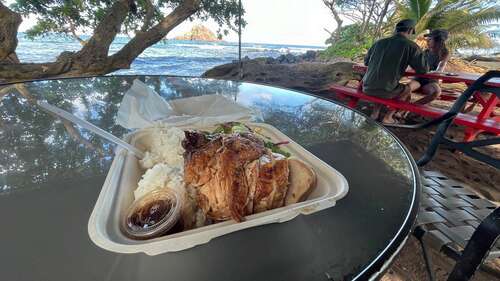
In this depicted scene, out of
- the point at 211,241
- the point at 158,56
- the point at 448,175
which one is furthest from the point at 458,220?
the point at 158,56

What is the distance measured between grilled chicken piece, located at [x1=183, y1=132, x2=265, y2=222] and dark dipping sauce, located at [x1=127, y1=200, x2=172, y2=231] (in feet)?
0.28

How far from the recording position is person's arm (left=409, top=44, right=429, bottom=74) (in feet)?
10.3

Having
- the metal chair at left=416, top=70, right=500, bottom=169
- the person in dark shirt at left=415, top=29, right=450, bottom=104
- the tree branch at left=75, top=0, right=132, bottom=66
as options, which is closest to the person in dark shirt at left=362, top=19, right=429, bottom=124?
the person in dark shirt at left=415, top=29, right=450, bottom=104

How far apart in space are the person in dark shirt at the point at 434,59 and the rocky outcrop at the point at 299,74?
190 centimetres

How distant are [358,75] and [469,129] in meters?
4.09

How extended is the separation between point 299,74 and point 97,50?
5009 mm

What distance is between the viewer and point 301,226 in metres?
0.61

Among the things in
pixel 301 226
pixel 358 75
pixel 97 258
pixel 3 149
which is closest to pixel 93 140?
pixel 3 149

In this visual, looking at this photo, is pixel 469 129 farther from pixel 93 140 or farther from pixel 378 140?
pixel 93 140

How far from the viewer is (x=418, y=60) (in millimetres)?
3178

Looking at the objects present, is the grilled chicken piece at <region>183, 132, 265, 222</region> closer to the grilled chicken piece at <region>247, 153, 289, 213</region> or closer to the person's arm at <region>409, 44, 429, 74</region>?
the grilled chicken piece at <region>247, 153, 289, 213</region>

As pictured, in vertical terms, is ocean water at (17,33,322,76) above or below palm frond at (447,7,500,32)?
below

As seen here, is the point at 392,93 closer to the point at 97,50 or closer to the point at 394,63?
the point at 394,63

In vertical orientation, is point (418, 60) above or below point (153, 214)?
above
